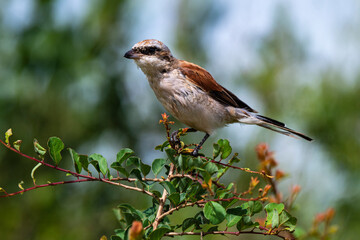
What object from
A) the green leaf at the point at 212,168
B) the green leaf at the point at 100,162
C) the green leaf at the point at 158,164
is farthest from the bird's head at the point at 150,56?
the green leaf at the point at 212,168

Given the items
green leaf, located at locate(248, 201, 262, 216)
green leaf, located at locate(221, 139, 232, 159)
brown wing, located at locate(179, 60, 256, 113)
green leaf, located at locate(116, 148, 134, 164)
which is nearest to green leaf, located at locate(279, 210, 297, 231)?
green leaf, located at locate(248, 201, 262, 216)

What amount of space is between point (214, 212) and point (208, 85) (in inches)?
84.9

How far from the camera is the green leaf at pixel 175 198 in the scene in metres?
1.94

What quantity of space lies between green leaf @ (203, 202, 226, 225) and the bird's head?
2.00 m

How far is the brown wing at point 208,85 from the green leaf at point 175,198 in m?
1.99

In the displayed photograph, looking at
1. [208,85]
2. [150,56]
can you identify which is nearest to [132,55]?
[150,56]

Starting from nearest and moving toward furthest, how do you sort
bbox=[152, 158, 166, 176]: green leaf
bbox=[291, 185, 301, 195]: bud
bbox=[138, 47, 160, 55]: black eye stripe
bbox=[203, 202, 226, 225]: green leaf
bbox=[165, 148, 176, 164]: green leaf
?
1. bbox=[203, 202, 226, 225]: green leaf
2. bbox=[165, 148, 176, 164]: green leaf
3. bbox=[152, 158, 166, 176]: green leaf
4. bbox=[291, 185, 301, 195]: bud
5. bbox=[138, 47, 160, 55]: black eye stripe

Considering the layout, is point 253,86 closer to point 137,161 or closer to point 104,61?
point 104,61

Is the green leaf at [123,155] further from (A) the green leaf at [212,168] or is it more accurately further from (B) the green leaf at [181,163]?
(A) the green leaf at [212,168]

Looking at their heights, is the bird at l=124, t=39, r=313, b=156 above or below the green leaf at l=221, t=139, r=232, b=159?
above

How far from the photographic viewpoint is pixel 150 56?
3.73m

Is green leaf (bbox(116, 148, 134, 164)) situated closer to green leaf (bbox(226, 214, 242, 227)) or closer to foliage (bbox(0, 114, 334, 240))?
foliage (bbox(0, 114, 334, 240))

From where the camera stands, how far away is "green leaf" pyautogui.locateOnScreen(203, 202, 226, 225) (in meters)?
1.91

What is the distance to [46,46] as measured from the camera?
5.06 m
